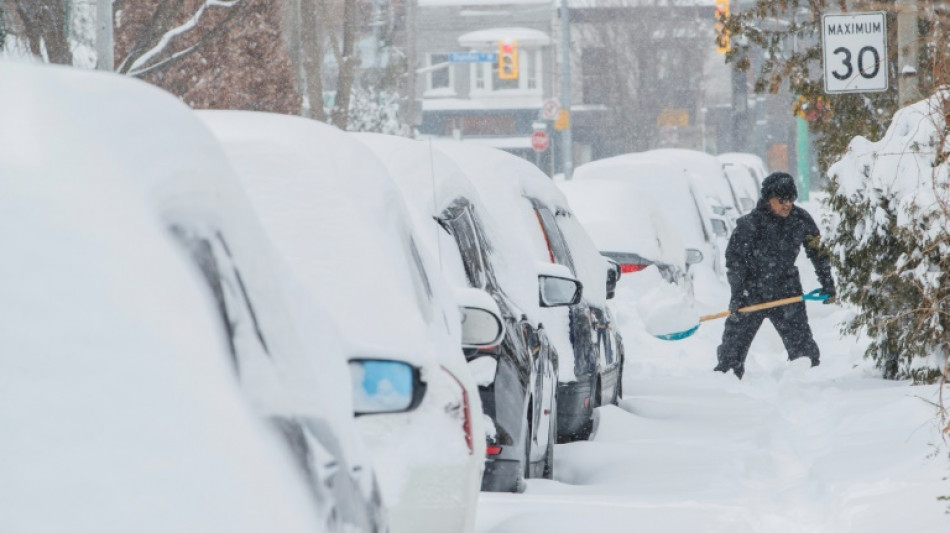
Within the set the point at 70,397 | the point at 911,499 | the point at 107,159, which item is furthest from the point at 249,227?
the point at 911,499

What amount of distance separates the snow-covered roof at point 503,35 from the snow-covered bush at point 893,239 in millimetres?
57434

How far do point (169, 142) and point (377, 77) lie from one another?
1465 inches

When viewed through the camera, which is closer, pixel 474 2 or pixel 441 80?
pixel 441 80

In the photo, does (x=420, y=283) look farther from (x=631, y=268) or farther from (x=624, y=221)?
(x=624, y=221)

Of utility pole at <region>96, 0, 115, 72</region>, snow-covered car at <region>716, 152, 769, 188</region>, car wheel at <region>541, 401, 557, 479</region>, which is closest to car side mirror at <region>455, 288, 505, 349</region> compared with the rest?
car wheel at <region>541, 401, 557, 479</region>

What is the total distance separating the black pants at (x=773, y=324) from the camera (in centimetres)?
1224

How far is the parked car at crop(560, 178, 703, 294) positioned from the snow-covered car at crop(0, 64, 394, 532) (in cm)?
1126

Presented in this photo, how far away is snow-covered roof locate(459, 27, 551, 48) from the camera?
6769 centimetres

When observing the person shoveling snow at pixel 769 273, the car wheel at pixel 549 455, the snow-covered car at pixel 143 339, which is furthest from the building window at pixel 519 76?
the snow-covered car at pixel 143 339

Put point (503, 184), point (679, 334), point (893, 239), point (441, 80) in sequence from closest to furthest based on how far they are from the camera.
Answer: point (503, 184), point (893, 239), point (679, 334), point (441, 80)

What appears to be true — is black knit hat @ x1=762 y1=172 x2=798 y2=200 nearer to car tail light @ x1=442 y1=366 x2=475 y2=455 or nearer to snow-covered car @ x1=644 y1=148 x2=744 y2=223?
car tail light @ x1=442 y1=366 x2=475 y2=455

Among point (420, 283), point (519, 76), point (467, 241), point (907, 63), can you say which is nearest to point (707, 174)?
point (907, 63)

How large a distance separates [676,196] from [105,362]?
1685cm

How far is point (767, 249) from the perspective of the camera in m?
12.3
